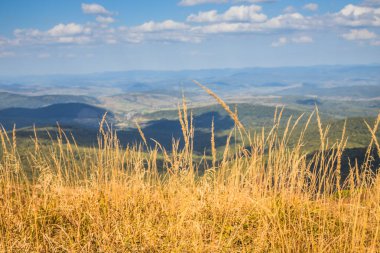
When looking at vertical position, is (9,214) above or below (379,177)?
below

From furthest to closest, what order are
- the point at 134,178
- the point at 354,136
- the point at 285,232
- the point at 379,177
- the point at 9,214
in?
the point at 354,136
the point at 134,178
the point at 379,177
the point at 9,214
the point at 285,232

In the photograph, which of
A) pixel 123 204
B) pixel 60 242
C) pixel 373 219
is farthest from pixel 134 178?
pixel 373 219

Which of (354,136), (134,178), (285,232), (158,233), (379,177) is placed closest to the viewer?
(285,232)

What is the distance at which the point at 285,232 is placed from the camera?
348cm

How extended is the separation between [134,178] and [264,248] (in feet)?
7.18

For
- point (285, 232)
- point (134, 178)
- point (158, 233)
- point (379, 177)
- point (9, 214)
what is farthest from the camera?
point (134, 178)

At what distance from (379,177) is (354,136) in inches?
7230

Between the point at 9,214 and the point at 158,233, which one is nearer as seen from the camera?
the point at 158,233

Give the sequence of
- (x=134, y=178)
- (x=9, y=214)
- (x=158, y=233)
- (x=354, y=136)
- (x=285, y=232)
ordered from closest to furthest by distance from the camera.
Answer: (x=285, y=232)
(x=158, y=233)
(x=9, y=214)
(x=134, y=178)
(x=354, y=136)

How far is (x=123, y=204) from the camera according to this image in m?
4.38

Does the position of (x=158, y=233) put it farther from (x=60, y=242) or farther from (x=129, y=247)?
(x=60, y=242)

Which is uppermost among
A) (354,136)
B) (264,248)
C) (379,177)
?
(379,177)

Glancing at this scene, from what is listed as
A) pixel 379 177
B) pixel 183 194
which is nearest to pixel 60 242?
pixel 183 194

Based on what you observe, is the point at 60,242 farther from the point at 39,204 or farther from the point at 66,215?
the point at 39,204
